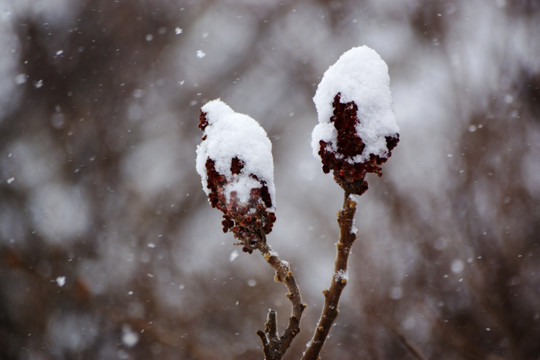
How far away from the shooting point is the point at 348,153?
2.29ft

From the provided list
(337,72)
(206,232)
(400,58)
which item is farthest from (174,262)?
(337,72)

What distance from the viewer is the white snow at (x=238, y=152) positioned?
755 millimetres

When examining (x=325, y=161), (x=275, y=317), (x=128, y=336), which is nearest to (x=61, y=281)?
(x=128, y=336)

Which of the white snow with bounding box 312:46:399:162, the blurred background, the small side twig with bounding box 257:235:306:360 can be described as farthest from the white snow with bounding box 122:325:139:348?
the white snow with bounding box 312:46:399:162

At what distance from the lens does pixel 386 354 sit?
4.50m

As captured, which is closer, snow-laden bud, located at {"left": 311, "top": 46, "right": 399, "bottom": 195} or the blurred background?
snow-laden bud, located at {"left": 311, "top": 46, "right": 399, "bottom": 195}

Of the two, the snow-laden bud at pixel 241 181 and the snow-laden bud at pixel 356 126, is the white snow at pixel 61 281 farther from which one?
the snow-laden bud at pixel 356 126

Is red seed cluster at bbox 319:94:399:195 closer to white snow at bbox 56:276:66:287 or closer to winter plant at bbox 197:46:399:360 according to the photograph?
winter plant at bbox 197:46:399:360

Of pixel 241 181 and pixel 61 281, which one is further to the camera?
pixel 61 281

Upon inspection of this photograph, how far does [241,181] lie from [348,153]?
7.3 inches

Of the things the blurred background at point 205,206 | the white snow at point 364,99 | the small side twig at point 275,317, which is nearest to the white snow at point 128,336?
the blurred background at point 205,206

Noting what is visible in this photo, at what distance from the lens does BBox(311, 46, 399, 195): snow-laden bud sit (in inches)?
27.3

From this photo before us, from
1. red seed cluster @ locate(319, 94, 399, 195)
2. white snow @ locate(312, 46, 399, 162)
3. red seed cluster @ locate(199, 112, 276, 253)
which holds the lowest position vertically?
red seed cluster @ locate(199, 112, 276, 253)

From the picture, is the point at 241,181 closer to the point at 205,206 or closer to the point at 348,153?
the point at 348,153
